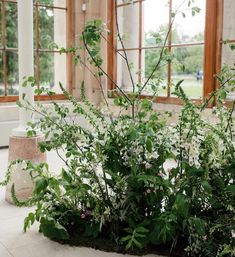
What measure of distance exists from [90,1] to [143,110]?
421 cm

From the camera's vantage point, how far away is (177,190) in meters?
2.03

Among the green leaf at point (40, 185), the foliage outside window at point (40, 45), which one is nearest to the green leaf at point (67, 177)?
the green leaf at point (40, 185)

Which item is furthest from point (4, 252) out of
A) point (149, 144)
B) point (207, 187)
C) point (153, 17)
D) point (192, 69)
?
point (153, 17)

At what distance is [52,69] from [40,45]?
1.61 feet

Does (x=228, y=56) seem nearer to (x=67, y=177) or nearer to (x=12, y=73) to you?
(x=67, y=177)

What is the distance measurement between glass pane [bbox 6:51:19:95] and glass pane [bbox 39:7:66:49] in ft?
1.51

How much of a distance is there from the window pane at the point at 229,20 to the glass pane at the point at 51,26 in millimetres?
2819

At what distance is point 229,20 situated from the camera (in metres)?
4.29

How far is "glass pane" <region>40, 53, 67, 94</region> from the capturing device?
606 centimetres

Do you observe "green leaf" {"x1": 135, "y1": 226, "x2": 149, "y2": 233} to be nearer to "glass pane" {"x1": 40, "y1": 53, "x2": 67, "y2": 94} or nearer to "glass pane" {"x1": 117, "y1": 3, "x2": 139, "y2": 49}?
"glass pane" {"x1": 117, "y1": 3, "x2": 139, "y2": 49}

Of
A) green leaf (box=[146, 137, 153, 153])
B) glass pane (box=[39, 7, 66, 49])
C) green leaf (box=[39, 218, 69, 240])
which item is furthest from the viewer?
glass pane (box=[39, 7, 66, 49])

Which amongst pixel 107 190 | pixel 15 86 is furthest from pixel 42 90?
pixel 15 86

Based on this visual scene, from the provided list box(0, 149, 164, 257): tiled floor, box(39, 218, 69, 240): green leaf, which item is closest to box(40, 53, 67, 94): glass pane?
box(0, 149, 164, 257): tiled floor

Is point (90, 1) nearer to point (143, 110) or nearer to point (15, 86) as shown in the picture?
point (15, 86)
